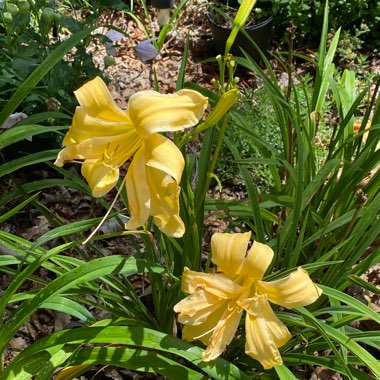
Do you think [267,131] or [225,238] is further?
[267,131]

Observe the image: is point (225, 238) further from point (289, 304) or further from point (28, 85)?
point (28, 85)

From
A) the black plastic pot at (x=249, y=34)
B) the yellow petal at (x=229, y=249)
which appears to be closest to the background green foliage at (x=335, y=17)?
the black plastic pot at (x=249, y=34)

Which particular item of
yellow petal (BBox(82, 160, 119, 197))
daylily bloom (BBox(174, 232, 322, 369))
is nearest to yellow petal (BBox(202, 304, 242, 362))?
daylily bloom (BBox(174, 232, 322, 369))

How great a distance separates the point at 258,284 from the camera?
1.28m

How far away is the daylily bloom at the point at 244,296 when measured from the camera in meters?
1.24

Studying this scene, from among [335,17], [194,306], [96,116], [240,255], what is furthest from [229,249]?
[335,17]

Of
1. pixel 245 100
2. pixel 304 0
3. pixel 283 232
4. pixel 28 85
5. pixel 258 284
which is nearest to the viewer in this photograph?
pixel 258 284

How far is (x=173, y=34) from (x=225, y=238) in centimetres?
229

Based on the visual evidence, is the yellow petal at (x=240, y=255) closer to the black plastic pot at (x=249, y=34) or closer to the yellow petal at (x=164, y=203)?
the yellow petal at (x=164, y=203)

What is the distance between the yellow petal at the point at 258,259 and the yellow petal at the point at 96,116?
0.34 metres

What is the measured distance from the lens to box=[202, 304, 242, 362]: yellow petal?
1.26 meters

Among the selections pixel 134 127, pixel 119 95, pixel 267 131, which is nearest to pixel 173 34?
pixel 119 95

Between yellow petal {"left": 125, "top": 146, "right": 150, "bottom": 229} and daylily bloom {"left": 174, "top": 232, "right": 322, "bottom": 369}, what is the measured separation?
0.17 metres

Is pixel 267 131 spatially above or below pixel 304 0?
below
